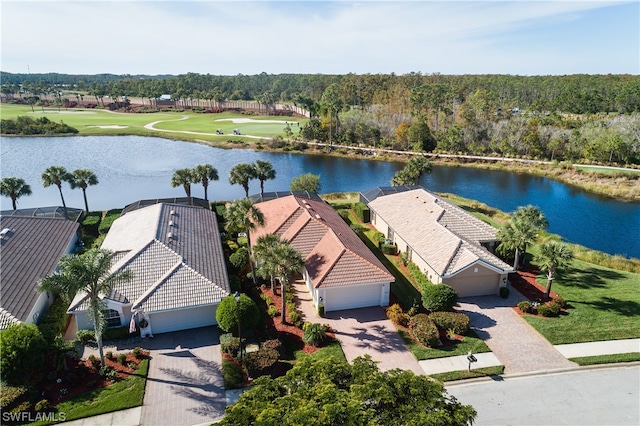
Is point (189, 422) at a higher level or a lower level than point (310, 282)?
lower

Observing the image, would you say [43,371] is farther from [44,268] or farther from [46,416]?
[44,268]

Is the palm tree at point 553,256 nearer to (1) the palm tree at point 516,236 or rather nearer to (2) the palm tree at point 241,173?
(1) the palm tree at point 516,236

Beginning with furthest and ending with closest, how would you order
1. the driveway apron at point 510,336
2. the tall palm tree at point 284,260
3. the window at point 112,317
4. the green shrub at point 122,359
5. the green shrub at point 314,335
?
the tall palm tree at point 284,260
the window at point 112,317
the green shrub at point 314,335
the driveway apron at point 510,336
the green shrub at point 122,359

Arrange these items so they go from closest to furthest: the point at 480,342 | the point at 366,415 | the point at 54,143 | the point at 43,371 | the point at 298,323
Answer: the point at 366,415 < the point at 43,371 < the point at 480,342 < the point at 298,323 < the point at 54,143

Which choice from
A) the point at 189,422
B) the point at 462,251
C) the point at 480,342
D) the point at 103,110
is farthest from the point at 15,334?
the point at 103,110

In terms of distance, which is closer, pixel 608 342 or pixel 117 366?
pixel 117 366

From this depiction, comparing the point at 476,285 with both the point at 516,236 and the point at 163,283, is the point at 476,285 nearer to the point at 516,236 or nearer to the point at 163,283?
the point at 516,236

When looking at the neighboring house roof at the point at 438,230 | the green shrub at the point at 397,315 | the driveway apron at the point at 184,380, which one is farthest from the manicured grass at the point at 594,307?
the driveway apron at the point at 184,380

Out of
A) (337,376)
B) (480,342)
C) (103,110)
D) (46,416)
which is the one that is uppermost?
(103,110)
